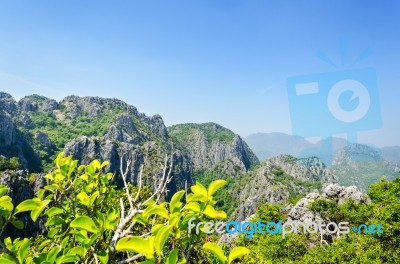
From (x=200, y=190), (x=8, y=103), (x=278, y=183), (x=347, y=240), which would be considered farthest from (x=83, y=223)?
(x=8, y=103)

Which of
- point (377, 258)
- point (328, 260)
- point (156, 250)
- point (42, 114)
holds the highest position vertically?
point (42, 114)

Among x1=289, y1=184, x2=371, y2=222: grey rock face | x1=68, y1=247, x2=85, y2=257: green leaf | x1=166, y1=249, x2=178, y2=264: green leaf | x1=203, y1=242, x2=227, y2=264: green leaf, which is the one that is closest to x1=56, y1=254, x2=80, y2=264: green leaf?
x1=68, y1=247, x2=85, y2=257: green leaf

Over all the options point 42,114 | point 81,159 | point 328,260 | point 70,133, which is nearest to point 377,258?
point 328,260

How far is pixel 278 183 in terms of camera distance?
124 metres

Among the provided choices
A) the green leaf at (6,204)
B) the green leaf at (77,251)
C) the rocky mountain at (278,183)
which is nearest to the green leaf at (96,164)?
the green leaf at (6,204)

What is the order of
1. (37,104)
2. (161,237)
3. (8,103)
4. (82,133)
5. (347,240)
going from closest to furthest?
(161,237)
(347,240)
(8,103)
(82,133)
(37,104)

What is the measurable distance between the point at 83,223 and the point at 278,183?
128 meters

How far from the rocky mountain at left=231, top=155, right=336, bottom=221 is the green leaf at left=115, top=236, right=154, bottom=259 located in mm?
90708

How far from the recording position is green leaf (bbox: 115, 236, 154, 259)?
1400mm

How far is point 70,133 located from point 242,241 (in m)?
128

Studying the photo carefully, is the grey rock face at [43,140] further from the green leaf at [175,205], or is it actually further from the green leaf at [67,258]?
the green leaf at [175,205]

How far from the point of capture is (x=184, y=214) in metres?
1.83

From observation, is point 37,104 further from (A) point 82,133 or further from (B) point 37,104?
(A) point 82,133

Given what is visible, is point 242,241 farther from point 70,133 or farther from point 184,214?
point 70,133
